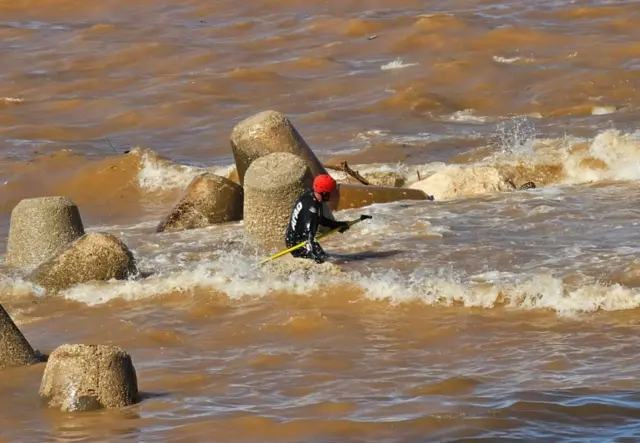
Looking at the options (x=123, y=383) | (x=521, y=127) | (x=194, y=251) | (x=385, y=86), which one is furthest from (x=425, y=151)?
(x=123, y=383)

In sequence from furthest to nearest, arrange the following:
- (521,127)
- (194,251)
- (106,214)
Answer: (521,127), (106,214), (194,251)

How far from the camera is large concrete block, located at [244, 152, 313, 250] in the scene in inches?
524

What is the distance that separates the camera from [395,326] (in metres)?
10.5

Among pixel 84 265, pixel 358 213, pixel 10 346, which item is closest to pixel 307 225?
pixel 84 265

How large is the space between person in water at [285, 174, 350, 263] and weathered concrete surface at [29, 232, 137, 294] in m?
1.59

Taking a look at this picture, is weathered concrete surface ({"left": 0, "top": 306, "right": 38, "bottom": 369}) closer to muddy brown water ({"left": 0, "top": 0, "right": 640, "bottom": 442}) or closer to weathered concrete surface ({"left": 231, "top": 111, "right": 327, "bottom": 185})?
muddy brown water ({"left": 0, "top": 0, "right": 640, "bottom": 442})

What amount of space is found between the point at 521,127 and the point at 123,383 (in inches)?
438

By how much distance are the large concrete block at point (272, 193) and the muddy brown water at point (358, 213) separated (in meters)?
0.28

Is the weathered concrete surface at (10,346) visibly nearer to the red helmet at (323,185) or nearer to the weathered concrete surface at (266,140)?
the red helmet at (323,185)

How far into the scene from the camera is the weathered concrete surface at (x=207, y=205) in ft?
49.2

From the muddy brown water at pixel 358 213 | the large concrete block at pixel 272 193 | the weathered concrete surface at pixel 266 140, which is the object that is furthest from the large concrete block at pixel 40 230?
the weathered concrete surface at pixel 266 140

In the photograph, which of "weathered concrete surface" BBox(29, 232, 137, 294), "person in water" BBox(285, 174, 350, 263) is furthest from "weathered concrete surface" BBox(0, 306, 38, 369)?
"person in water" BBox(285, 174, 350, 263)

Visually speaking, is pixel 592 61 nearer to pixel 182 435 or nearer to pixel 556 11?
pixel 556 11

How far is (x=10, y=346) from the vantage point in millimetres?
9453
